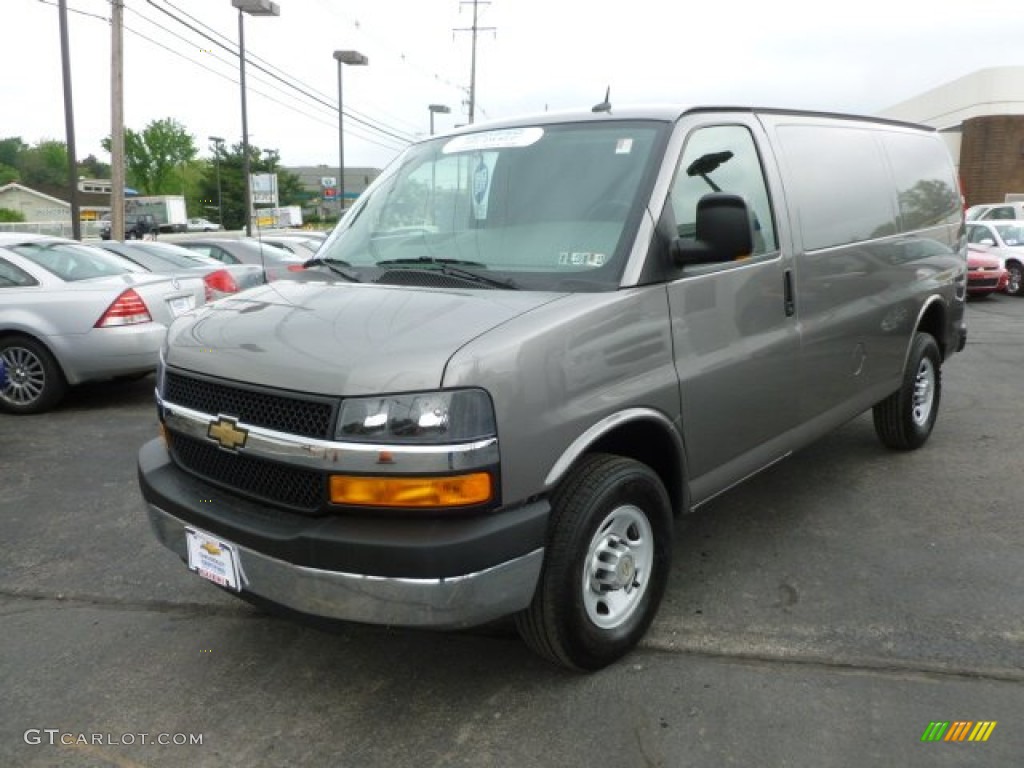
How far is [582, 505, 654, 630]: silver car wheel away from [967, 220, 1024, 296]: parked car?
16838 millimetres

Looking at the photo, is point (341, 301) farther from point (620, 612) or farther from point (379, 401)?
point (620, 612)

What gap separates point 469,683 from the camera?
3092 millimetres

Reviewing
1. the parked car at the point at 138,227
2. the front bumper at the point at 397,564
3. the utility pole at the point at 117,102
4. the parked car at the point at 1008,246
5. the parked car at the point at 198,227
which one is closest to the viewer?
the front bumper at the point at 397,564

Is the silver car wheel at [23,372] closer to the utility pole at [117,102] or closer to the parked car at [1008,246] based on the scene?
the utility pole at [117,102]

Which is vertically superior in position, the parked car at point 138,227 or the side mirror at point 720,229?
the parked car at point 138,227

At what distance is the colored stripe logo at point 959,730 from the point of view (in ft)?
8.84

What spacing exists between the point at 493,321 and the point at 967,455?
438cm

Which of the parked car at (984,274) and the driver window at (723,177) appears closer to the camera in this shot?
the driver window at (723,177)

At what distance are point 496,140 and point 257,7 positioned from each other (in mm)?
18725

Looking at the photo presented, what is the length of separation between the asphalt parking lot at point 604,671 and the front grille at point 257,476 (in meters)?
0.45

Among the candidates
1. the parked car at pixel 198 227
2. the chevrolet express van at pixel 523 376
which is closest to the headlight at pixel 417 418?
the chevrolet express van at pixel 523 376

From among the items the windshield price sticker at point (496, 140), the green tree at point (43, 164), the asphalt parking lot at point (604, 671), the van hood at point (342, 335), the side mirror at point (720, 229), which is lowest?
the asphalt parking lot at point (604, 671)

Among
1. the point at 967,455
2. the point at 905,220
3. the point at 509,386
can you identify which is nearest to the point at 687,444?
the point at 509,386

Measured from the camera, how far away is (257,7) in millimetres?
19797
